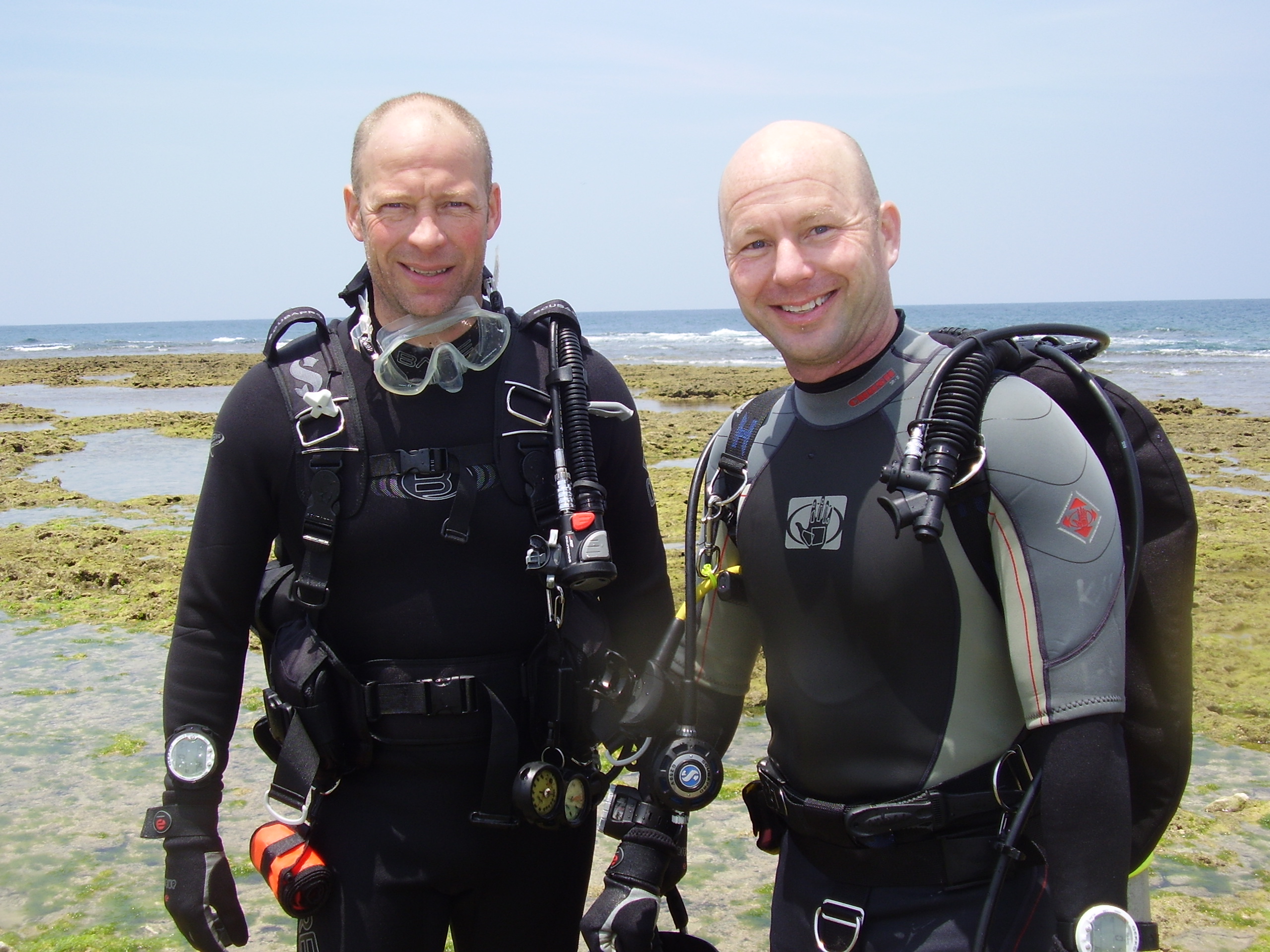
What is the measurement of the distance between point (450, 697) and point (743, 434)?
822 mm

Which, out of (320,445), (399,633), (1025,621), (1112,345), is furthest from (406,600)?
(1112,345)

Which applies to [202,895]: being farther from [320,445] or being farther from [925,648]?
[925,648]

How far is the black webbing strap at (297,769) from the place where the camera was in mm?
2156

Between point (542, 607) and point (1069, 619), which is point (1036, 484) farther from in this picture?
point (542, 607)

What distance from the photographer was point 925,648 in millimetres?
1869

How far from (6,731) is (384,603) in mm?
3672

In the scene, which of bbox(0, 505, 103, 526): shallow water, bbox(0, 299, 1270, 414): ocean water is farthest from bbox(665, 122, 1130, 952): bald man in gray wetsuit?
bbox(0, 299, 1270, 414): ocean water

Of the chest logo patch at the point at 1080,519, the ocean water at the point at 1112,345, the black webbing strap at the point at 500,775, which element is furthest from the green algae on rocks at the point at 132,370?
the chest logo patch at the point at 1080,519

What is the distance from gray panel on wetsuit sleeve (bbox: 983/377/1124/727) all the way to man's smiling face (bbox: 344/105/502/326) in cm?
120

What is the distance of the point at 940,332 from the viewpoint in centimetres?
216

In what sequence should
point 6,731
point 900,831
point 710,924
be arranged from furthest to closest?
point 6,731 → point 710,924 → point 900,831

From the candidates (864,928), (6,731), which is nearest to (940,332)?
(864,928)

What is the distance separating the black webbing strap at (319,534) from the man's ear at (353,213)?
532 millimetres

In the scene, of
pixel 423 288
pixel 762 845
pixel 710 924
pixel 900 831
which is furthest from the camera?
pixel 710 924
